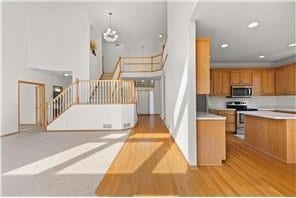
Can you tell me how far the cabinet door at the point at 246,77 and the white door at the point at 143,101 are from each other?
958cm

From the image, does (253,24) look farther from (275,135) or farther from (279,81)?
(279,81)

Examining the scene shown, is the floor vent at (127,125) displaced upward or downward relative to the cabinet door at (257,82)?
downward

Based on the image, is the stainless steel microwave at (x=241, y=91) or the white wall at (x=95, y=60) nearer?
the stainless steel microwave at (x=241, y=91)

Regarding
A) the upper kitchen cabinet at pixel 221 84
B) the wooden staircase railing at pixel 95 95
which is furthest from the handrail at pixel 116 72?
the upper kitchen cabinet at pixel 221 84

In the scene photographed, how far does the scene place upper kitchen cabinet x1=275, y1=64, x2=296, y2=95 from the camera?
6.41 m

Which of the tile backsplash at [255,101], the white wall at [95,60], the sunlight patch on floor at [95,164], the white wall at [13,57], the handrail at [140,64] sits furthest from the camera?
the handrail at [140,64]

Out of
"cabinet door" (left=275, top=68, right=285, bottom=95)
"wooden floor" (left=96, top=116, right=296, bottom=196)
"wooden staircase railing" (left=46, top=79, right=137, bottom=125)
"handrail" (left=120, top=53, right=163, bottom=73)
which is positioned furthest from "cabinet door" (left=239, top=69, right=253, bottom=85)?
"handrail" (left=120, top=53, right=163, bottom=73)

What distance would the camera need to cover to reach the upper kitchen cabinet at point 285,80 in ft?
21.0

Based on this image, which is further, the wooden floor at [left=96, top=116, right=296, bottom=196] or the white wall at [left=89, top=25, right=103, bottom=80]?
the white wall at [left=89, top=25, right=103, bottom=80]

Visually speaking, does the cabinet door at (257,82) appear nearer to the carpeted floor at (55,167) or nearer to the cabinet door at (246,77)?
the cabinet door at (246,77)

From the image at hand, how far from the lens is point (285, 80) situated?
6.76m

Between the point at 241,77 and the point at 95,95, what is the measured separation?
18.4 feet

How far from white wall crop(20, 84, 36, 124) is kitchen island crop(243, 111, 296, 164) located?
9.51 meters

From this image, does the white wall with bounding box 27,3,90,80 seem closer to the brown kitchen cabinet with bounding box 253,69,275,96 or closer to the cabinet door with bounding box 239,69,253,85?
the cabinet door with bounding box 239,69,253,85
